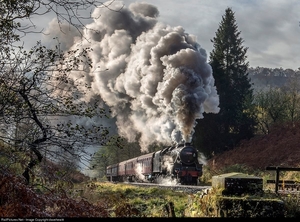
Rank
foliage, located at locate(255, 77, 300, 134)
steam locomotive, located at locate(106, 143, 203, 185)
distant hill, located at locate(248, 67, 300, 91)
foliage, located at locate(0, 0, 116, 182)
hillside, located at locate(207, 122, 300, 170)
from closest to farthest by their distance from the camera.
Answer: foliage, located at locate(0, 0, 116, 182), steam locomotive, located at locate(106, 143, 203, 185), hillside, located at locate(207, 122, 300, 170), foliage, located at locate(255, 77, 300, 134), distant hill, located at locate(248, 67, 300, 91)

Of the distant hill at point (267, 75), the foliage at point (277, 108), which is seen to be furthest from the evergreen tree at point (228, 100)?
the distant hill at point (267, 75)

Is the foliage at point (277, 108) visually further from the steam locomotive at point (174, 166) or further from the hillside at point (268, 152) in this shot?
the steam locomotive at point (174, 166)

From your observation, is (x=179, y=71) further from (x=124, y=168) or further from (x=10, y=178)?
(x=10, y=178)

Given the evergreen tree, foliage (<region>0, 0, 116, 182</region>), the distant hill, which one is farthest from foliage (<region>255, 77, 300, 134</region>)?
the distant hill

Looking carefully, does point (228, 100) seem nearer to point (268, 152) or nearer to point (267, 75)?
point (268, 152)

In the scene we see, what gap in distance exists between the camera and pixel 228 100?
125ft

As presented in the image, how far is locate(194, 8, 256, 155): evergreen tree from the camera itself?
3625 centimetres

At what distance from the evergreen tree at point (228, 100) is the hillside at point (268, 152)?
5.05ft

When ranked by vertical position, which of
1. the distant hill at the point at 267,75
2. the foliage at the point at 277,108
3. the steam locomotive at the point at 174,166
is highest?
the distant hill at the point at 267,75

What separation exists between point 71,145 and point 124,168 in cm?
2676

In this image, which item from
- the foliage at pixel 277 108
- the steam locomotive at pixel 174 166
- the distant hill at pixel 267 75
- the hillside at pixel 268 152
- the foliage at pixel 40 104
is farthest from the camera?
the distant hill at pixel 267 75

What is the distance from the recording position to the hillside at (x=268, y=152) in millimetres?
27859

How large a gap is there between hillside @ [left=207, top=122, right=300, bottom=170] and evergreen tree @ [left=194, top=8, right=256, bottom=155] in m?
1.54

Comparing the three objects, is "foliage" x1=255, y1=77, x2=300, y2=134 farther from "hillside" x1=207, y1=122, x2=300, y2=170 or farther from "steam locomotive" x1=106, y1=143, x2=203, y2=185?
"steam locomotive" x1=106, y1=143, x2=203, y2=185
